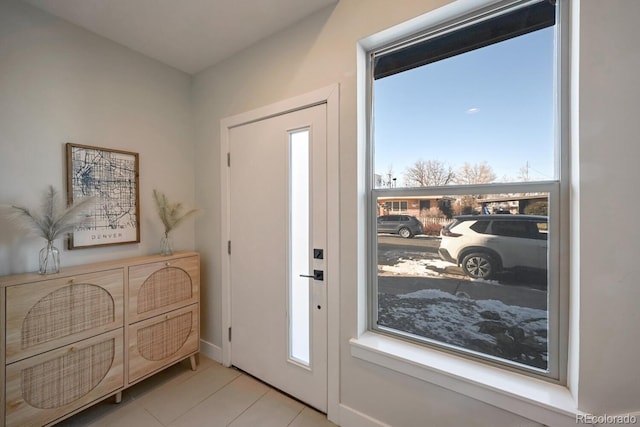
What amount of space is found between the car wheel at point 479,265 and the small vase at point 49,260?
2.44 metres

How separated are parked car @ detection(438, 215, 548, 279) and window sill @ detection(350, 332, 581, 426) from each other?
47 cm

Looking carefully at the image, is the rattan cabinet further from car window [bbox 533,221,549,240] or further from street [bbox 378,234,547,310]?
car window [bbox 533,221,549,240]

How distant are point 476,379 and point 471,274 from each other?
493 millimetres

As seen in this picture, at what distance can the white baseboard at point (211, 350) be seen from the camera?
2209 mm

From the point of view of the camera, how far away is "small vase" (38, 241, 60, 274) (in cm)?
147

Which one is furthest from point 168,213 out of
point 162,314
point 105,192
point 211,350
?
point 211,350

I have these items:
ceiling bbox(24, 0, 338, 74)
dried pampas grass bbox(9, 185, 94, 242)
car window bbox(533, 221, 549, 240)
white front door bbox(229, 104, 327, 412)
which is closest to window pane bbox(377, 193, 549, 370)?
car window bbox(533, 221, 549, 240)

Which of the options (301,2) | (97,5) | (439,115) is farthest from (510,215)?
(97,5)

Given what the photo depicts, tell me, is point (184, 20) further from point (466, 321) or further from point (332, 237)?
point (466, 321)

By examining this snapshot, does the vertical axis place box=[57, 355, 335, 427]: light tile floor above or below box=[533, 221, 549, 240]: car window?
below

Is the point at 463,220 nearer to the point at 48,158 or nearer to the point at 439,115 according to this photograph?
the point at 439,115

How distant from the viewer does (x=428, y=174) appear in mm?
1412

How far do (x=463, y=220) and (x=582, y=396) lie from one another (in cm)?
83

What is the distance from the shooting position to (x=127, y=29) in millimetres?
1776
